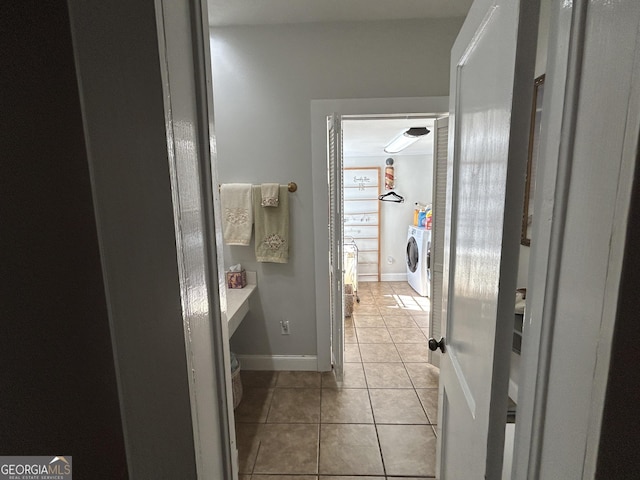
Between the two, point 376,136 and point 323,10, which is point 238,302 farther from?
point 376,136

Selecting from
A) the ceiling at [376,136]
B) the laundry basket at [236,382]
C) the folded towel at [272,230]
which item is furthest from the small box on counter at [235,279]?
the ceiling at [376,136]

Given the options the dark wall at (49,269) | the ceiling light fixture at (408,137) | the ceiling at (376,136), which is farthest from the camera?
the ceiling light fixture at (408,137)

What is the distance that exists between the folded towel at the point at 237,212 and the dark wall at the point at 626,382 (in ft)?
6.88

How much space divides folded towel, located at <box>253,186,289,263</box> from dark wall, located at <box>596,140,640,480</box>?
1980mm

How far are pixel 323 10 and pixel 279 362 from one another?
256 cm

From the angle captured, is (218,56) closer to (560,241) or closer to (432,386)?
(560,241)

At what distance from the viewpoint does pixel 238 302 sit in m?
2.08

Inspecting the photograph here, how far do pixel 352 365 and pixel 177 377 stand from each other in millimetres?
2313

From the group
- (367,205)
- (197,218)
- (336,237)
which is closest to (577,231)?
(197,218)

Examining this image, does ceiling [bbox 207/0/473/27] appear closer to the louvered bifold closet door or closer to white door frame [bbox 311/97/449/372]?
white door frame [bbox 311/97/449/372]

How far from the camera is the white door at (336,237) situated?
2.05 metres

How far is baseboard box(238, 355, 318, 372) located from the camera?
2455 millimetres

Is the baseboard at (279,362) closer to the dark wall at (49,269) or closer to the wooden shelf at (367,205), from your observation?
the dark wall at (49,269)

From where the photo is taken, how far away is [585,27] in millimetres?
421
